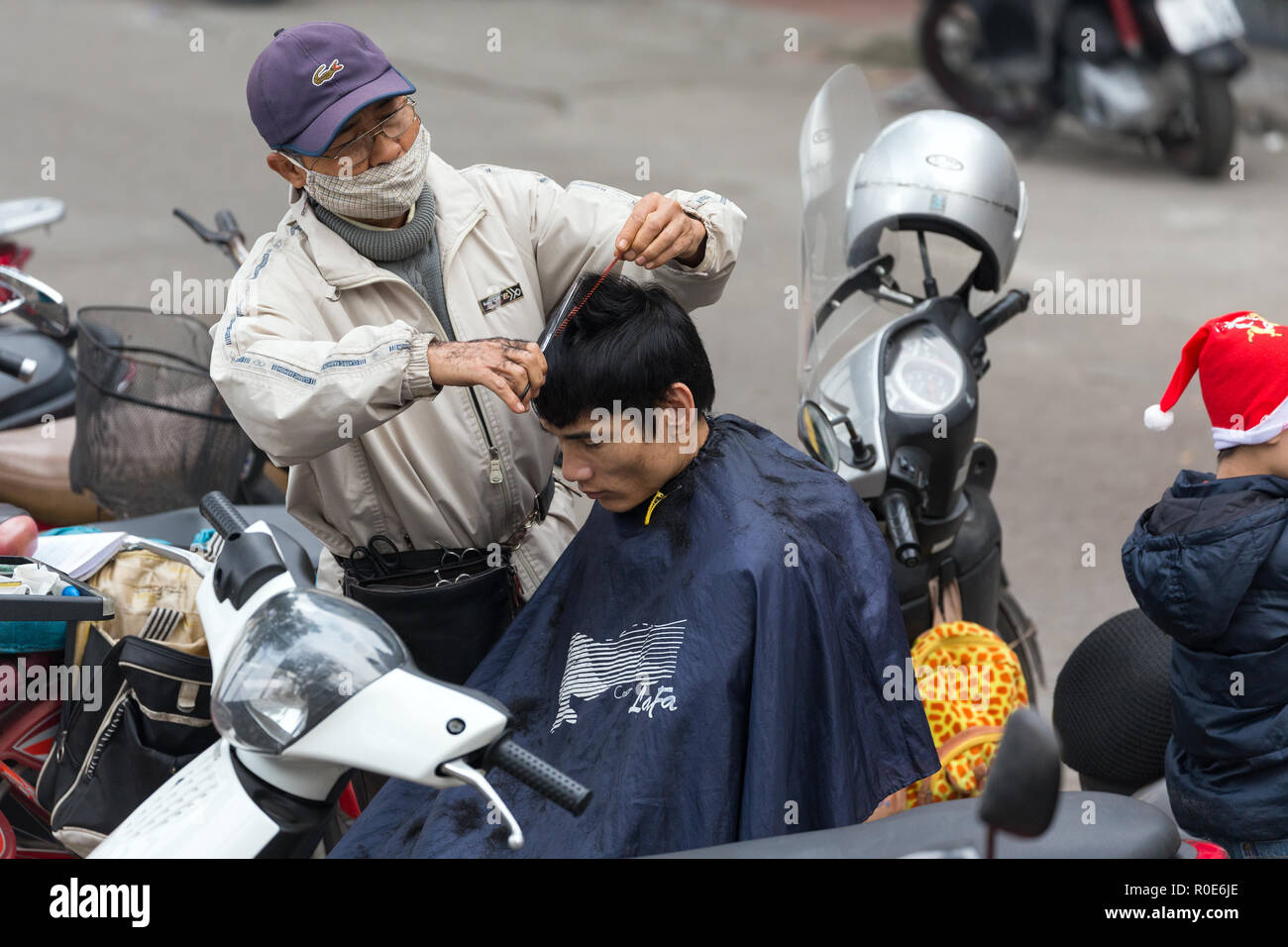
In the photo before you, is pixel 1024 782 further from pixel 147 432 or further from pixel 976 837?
pixel 147 432

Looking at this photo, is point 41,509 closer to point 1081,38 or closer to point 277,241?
point 277,241

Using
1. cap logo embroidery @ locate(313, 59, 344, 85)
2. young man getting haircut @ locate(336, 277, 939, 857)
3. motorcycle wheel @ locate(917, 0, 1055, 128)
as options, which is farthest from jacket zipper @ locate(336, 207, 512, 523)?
motorcycle wheel @ locate(917, 0, 1055, 128)

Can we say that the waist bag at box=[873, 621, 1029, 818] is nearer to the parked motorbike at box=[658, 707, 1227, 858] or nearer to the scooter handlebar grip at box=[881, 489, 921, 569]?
the scooter handlebar grip at box=[881, 489, 921, 569]

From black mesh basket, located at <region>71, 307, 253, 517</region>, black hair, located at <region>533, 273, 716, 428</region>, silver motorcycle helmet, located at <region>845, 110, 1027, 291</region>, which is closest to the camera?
black hair, located at <region>533, 273, 716, 428</region>

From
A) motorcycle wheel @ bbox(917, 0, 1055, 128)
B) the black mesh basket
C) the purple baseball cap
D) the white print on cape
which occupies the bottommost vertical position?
motorcycle wheel @ bbox(917, 0, 1055, 128)

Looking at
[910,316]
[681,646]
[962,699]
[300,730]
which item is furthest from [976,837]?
[910,316]

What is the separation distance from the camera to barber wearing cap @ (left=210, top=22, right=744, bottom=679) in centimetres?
210

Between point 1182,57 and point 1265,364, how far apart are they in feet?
19.7

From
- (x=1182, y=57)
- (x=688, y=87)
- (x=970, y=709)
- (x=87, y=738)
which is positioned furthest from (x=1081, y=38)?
(x=87, y=738)

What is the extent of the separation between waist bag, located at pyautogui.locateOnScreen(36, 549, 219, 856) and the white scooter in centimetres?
37

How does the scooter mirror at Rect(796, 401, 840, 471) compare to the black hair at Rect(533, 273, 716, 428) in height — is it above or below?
below

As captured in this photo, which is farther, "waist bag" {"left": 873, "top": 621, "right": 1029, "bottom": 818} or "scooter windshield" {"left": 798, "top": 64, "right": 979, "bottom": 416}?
"scooter windshield" {"left": 798, "top": 64, "right": 979, "bottom": 416}

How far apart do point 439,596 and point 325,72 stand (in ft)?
2.92

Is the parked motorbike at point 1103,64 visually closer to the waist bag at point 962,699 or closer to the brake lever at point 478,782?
the waist bag at point 962,699
